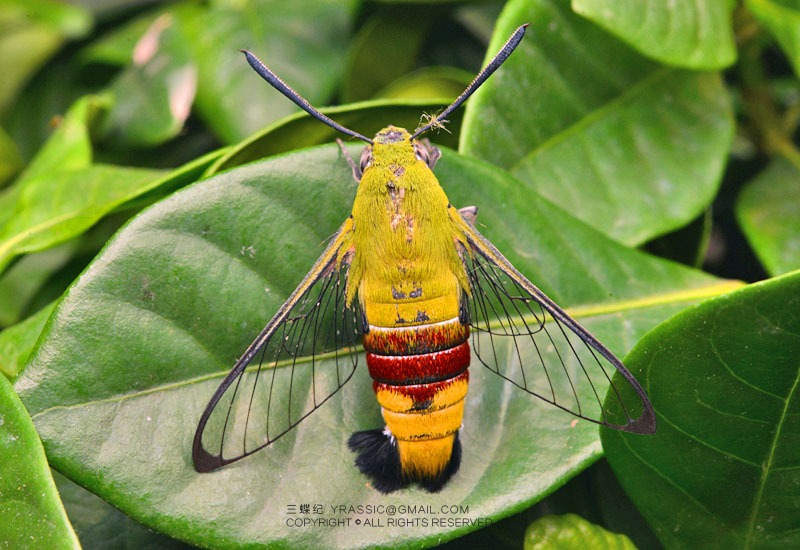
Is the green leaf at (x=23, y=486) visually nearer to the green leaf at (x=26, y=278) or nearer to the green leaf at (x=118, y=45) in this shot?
the green leaf at (x=26, y=278)

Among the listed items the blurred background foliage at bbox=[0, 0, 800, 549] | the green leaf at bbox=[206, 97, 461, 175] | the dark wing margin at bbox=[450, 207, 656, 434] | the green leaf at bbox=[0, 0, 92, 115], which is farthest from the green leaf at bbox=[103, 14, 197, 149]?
the dark wing margin at bbox=[450, 207, 656, 434]

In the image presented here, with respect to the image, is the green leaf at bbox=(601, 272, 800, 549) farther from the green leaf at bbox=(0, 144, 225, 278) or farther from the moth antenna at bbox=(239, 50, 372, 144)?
the green leaf at bbox=(0, 144, 225, 278)

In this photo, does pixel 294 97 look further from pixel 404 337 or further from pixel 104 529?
pixel 104 529

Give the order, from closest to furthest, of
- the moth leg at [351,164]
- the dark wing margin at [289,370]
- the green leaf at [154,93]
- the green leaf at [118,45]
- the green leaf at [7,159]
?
the dark wing margin at [289,370], the moth leg at [351,164], the green leaf at [154,93], the green leaf at [7,159], the green leaf at [118,45]

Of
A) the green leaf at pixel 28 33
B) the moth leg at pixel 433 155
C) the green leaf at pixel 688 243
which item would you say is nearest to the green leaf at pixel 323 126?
the moth leg at pixel 433 155

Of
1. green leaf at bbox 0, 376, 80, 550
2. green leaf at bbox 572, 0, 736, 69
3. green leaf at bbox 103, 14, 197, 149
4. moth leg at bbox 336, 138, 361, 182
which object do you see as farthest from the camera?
green leaf at bbox 103, 14, 197, 149

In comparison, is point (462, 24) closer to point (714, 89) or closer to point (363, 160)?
point (714, 89)

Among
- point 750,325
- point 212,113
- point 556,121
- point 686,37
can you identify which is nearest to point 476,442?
point 750,325
